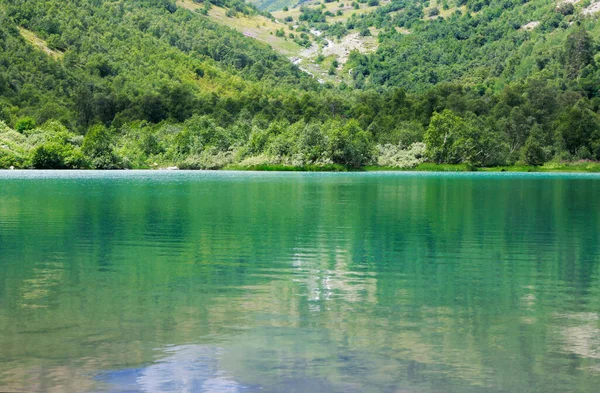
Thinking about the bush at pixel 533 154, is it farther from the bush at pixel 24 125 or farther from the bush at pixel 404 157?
the bush at pixel 24 125

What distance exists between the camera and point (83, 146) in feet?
399

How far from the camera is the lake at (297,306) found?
12055mm

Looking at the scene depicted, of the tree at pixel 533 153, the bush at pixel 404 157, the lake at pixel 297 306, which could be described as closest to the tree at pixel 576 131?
the tree at pixel 533 153

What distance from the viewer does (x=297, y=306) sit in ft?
55.7

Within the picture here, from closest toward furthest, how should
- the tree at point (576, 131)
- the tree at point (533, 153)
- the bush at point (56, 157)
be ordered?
the bush at point (56, 157) < the tree at point (533, 153) < the tree at point (576, 131)

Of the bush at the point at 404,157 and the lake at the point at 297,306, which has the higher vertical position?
the bush at the point at 404,157

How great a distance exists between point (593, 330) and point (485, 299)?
3.29m

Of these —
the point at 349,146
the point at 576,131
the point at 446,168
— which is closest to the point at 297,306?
the point at 349,146

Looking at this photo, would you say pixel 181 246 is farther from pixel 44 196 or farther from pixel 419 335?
pixel 44 196

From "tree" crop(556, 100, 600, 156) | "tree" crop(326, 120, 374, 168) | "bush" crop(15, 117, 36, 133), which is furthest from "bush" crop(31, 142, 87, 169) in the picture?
"tree" crop(556, 100, 600, 156)

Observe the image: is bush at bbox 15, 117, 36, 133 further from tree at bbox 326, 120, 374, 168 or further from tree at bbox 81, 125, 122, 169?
tree at bbox 326, 120, 374, 168

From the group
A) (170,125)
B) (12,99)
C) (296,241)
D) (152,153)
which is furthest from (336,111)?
(296,241)

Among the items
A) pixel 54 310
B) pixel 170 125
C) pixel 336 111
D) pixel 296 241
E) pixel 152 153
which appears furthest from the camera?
pixel 336 111

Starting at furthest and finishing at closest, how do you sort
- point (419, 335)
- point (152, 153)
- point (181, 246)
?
point (152, 153) < point (181, 246) < point (419, 335)
